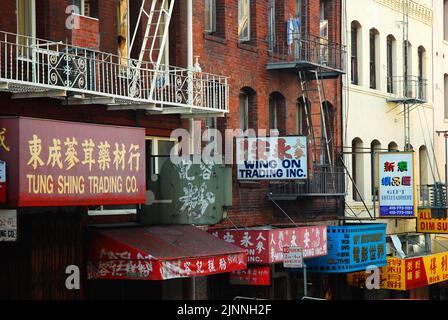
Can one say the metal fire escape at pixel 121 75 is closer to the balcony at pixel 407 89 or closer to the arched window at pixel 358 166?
the arched window at pixel 358 166

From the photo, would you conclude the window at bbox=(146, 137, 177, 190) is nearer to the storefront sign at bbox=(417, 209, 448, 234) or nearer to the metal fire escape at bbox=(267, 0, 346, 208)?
the metal fire escape at bbox=(267, 0, 346, 208)

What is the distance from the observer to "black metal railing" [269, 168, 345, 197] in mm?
28764

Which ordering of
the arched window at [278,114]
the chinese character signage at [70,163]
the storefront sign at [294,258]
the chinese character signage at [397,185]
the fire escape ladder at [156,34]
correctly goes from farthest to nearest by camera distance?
the chinese character signage at [397,185], the arched window at [278,114], the storefront sign at [294,258], the fire escape ladder at [156,34], the chinese character signage at [70,163]

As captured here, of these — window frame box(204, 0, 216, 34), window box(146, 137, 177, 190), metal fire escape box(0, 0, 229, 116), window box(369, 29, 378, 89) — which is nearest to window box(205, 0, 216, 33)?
window frame box(204, 0, 216, 34)

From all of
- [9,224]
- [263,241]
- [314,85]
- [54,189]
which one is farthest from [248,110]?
[9,224]

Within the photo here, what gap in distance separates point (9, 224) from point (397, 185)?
1560 centimetres

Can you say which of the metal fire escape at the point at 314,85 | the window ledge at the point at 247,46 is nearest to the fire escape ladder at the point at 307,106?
the metal fire escape at the point at 314,85

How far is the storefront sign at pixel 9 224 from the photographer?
18.3 meters

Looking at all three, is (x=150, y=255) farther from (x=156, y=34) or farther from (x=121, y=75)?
(x=156, y=34)

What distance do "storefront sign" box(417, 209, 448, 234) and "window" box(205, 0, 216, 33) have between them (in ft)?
40.0

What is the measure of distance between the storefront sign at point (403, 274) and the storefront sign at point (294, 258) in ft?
25.5

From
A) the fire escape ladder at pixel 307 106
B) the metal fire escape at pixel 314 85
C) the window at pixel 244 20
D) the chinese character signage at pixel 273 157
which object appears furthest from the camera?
the fire escape ladder at pixel 307 106

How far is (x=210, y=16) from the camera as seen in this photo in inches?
1063
